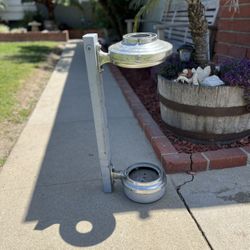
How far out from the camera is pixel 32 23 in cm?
1484

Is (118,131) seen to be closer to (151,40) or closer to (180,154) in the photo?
(180,154)

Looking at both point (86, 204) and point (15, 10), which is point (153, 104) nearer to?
point (86, 204)

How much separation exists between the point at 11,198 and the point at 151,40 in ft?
5.96

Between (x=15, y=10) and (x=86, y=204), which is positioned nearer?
(x=86, y=204)

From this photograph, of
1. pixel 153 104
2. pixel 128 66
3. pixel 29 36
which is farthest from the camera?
pixel 29 36

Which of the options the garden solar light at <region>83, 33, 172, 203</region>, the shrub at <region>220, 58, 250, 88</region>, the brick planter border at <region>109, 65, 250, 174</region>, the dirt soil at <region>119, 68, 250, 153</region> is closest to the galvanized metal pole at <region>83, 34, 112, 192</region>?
the garden solar light at <region>83, 33, 172, 203</region>

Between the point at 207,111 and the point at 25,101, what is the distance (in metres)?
3.42

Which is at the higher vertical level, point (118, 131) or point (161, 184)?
point (161, 184)

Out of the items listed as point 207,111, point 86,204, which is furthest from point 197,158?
point 86,204

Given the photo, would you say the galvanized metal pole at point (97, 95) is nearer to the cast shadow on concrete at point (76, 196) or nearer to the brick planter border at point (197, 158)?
the cast shadow on concrete at point (76, 196)

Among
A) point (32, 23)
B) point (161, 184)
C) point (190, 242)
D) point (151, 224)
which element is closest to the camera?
point (190, 242)

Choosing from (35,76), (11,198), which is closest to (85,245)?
(11,198)

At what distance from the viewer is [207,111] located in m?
3.04

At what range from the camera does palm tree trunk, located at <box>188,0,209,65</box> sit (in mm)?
3208
